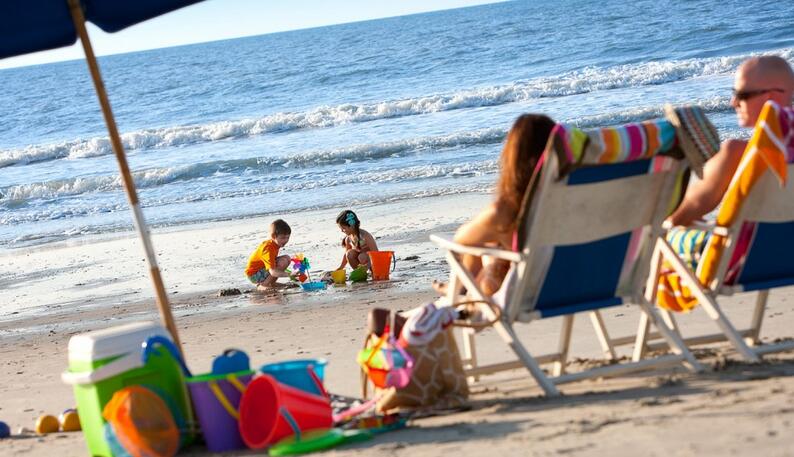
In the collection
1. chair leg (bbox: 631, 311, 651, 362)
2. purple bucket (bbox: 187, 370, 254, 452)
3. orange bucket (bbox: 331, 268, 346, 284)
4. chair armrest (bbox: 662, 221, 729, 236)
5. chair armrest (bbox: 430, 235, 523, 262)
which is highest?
chair armrest (bbox: 430, 235, 523, 262)

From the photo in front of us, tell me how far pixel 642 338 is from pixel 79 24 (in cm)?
252

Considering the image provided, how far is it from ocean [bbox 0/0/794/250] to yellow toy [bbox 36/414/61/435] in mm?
8476

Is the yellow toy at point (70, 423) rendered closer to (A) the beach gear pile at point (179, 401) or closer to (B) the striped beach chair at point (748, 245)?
(A) the beach gear pile at point (179, 401)

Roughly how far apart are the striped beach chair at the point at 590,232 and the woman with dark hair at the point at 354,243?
4522mm

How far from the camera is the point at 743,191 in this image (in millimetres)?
4566

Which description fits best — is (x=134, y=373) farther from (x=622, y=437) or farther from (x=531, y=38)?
(x=531, y=38)

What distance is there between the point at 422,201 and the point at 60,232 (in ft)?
15.9

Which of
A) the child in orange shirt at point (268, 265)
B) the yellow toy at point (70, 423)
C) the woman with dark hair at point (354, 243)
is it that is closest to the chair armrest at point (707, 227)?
the yellow toy at point (70, 423)

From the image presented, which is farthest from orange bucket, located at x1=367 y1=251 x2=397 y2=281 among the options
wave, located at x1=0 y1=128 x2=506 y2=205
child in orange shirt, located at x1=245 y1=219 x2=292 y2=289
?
wave, located at x1=0 y1=128 x2=506 y2=205

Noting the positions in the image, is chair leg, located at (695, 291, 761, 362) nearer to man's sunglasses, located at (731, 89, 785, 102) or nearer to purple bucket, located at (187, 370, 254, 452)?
man's sunglasses, located at (731, 89, 785, 102)

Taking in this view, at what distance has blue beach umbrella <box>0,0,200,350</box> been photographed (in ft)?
14.7

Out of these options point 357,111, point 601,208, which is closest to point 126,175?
point 601,208

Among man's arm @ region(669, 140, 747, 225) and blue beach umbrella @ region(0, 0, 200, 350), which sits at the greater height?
blue beach umbrella @ region(0, 0, 200, 350)

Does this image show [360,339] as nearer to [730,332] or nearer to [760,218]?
[730,332]
